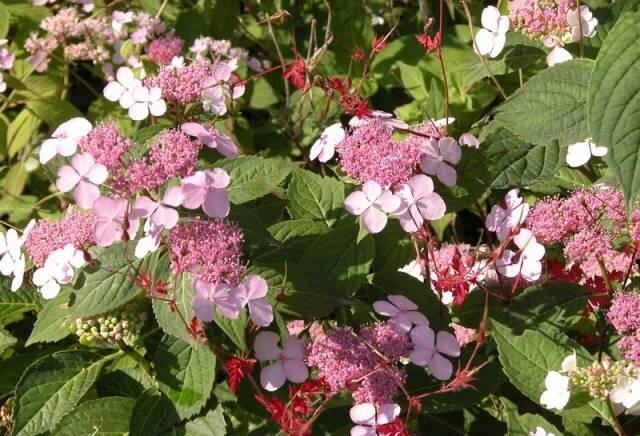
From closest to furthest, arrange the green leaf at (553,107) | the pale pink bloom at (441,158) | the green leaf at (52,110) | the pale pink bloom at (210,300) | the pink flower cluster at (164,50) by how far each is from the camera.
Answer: the pale pink bloom at (210,300), the pale pink bloom at (441,158), the green leaf at (553,107), the pink flower cluster at (164,50), the green leaf at (52,110)

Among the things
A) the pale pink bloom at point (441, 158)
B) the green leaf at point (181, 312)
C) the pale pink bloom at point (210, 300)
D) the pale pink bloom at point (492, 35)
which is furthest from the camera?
the pale pink bloom at point (492, 35)

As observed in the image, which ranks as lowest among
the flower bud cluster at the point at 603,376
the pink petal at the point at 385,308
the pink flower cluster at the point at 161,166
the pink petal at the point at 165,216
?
the pink petal at the point at 385,308

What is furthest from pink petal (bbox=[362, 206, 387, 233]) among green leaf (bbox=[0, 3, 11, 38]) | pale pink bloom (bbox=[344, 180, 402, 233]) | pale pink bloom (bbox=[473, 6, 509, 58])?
green leaf (bbox=[0, 3, 11, 38])

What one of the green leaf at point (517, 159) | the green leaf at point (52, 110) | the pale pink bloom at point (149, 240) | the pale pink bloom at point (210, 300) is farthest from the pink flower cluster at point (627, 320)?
the green leaf at point (52, 110)

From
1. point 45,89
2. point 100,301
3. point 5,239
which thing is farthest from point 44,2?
point 100,301

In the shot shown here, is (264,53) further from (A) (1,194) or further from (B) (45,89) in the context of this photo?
(A) (1,194)

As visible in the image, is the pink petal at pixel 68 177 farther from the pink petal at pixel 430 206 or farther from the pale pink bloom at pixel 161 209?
the pink petal at pixel 430 206

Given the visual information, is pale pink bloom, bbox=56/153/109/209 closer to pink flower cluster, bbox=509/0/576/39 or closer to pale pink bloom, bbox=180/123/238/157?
pale pink bloom, bbox=180/123/238/157
